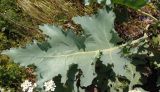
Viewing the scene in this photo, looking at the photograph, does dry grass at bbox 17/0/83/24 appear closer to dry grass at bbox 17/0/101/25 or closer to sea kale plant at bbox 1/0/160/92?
dry grass at bbox 17/0/101/25

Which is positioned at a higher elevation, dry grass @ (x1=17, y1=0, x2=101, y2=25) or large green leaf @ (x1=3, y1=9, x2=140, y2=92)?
dry grass @ (x1=17, y1=0, x2=101, y2=25)

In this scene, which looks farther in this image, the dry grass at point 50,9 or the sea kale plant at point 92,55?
the dry grass at point 50,9

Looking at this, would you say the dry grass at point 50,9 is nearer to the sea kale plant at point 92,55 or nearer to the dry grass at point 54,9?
the dry grass at point 54,9

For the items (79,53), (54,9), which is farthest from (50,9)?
(79,53)

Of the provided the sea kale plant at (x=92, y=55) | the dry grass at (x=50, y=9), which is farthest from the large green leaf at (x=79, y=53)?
the dry grass at (x=50, y=9)

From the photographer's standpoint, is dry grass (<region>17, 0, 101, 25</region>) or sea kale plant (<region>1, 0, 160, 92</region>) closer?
sea kale plant (<region>1, 0, 160, 92</region>)

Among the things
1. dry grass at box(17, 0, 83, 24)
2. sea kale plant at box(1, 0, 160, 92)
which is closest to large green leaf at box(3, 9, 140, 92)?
sea kale plant at box(1, 0, 160, 92)

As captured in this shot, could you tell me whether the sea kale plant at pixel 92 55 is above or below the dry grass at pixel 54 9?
below

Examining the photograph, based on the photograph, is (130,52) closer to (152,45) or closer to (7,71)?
(152,45)
